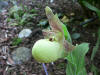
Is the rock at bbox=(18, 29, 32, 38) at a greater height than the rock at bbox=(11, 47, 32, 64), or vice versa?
the rock at bbox=(18, 29, 32, 38)

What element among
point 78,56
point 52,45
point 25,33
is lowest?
point 25,33

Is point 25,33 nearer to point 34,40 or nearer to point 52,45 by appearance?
point 34,40

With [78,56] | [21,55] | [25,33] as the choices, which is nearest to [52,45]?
[78,56]

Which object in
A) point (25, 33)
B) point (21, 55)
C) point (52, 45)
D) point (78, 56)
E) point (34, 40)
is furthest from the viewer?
point (25, 33)

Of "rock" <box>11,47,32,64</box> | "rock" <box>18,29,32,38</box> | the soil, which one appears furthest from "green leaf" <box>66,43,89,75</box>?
"rock" <box>18,29,32,38</box>

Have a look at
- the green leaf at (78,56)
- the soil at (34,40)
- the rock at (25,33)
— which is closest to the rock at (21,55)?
the soil at (34,40)

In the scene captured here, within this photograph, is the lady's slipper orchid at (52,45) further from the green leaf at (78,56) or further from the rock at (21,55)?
the rock at (21,55)

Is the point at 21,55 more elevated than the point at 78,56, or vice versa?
the point at 78,56

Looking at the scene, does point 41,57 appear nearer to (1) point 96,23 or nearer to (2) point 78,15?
(1) point 96,23

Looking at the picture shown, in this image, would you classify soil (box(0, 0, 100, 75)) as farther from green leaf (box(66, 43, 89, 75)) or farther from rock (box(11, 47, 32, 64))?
green leaf (box(66, 43, 89, 75))
